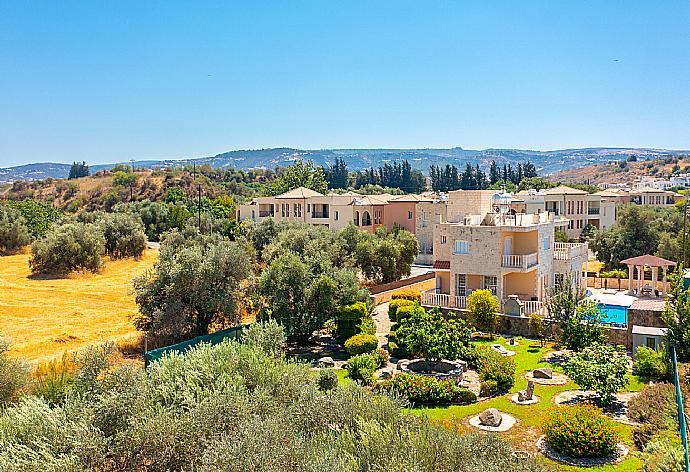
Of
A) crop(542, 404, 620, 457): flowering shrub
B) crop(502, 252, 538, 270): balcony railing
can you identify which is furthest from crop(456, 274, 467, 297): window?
crop(542, 404, 620, 457): flowering shrub

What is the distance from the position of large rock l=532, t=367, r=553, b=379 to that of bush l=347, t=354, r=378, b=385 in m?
5.83

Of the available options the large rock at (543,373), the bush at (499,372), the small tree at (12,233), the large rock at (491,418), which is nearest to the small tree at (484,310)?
the large rock at (543,373)

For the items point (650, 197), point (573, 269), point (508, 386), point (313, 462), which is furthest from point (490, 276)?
point (650, 197)

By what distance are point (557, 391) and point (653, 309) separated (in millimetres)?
8336

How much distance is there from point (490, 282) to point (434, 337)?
34.9ft

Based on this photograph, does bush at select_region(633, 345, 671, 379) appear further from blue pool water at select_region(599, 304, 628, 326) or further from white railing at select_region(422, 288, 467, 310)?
white railing at select_region(422, 288, 467, 310)

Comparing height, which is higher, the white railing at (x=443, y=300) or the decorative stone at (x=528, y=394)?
the white railing at (x=443, y=300)

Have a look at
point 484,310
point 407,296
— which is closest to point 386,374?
point 484,310

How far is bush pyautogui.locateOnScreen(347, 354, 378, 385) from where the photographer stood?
1858 cm

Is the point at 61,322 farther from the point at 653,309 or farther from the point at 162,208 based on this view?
the point at 162,208

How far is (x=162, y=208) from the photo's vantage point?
70.6 metres

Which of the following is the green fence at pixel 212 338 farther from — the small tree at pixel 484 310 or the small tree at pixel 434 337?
the small tree at pixel 484 310

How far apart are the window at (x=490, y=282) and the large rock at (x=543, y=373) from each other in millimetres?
9286

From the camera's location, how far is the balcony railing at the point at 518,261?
27.8 meters
